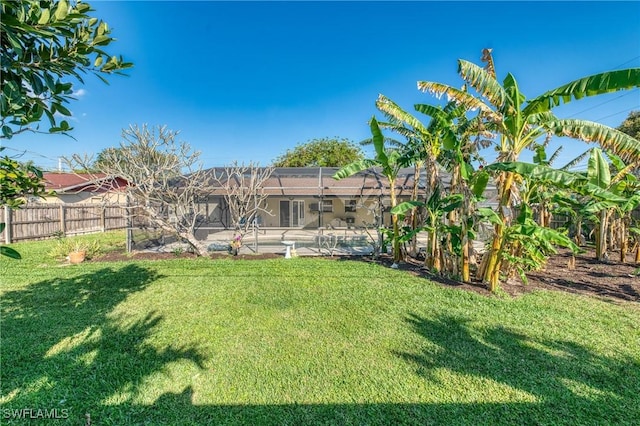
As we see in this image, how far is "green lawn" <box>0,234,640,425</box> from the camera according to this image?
2479 mm

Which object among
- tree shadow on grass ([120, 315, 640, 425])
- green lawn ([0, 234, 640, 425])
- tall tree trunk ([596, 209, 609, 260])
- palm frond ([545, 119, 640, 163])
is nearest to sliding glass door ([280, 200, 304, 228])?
green lawn ([0, 234, 640, 425])

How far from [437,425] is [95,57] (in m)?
3.83

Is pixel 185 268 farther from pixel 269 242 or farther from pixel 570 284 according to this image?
pixel 570 284

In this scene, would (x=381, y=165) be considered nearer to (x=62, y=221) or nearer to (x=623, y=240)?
(x=623, y=240)

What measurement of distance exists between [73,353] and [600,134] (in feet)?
29.8

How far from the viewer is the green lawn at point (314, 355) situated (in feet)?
8.13

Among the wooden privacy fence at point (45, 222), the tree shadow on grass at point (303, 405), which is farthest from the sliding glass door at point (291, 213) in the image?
the tree shadow on grass at point (303, 405)

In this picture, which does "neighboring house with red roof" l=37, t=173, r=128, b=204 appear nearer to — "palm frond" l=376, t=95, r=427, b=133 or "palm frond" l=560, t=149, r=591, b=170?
"palm frond" l=376, t=95, r=427, b=133

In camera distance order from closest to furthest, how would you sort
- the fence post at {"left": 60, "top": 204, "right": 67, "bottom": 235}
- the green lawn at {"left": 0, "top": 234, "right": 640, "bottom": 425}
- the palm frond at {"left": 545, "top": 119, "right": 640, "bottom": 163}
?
1. the green lawn at {"left": 0, "top": 234, "right": 640, "bottom": 425}
2. the palm frond at {"left": 545, "top": 119, "right": 640, "bottom": 163}
3. the fence post at {"left": 60, "top": 204, "right": 67, "bottom": 235}

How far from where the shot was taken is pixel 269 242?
36.0 ft

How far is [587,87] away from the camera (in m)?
4.23

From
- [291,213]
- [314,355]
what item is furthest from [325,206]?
[314,355]

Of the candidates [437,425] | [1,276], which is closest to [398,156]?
[437,425]

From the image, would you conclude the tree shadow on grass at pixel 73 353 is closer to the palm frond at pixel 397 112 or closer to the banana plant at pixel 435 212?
the banana plant at pixel 435 212
